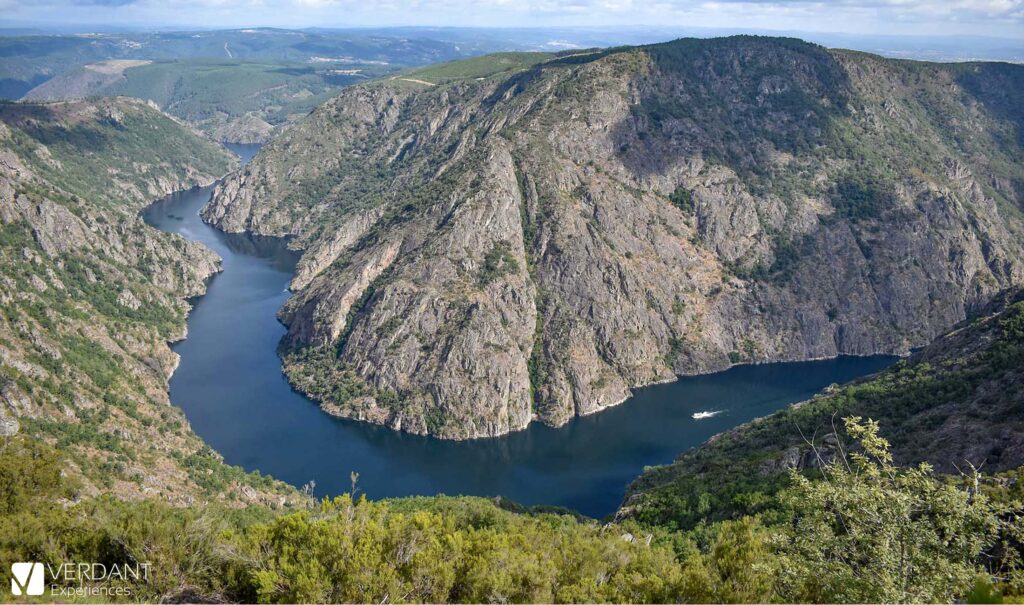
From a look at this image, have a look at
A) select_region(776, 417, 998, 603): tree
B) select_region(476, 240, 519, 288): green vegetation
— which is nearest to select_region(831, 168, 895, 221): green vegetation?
select_region(476, 240, 519, 288): green vegetation

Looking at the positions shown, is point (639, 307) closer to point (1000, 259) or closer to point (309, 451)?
point (309, 451)

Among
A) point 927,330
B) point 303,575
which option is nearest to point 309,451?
point 303,575

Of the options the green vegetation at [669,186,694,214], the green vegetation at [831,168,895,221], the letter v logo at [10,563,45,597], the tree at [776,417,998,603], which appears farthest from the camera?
the green vegetation at [831,168,895,221]

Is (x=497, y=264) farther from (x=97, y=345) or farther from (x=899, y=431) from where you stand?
(x=899, y=431)

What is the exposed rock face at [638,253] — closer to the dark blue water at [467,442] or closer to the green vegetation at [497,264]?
the green vegetation at [497,264]

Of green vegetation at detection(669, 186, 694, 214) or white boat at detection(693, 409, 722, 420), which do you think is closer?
white boat at detection(693, 409, 722, 420)

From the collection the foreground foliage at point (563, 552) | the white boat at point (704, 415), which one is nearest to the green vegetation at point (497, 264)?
the white boat at point (704, 415)

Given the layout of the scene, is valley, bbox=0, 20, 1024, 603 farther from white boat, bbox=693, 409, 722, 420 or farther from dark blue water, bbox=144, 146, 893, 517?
white boat, bbox=693, 409, 722, 420
